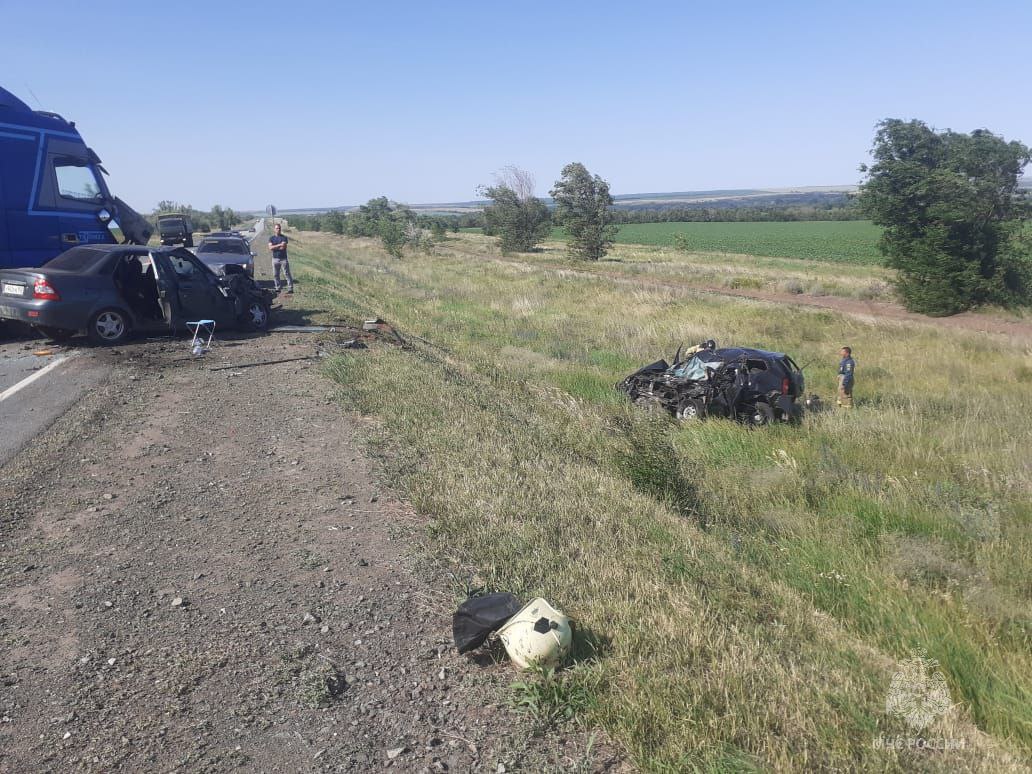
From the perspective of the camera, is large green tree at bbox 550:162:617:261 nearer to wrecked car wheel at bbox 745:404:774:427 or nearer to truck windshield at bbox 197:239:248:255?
truck windshield at bbox 197:239:248:255

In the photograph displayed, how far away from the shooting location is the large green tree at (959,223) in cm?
2625

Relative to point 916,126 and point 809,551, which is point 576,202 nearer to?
point 916,126

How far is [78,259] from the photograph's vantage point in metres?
11.2

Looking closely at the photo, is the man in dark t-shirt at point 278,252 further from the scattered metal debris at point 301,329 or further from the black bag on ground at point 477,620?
the black bag on ground at point 477,620

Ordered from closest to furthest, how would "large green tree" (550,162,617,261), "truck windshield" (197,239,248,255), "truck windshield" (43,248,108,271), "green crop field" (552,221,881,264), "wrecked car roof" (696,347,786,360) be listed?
"wrecked car roof" (696,347,786,360)
"truck windshield" (43,248,108,271)
"truck windshield" (197,239,248,255)
"large green tree" (550,162,617,261)
"green crop field" (552,221,881,264)

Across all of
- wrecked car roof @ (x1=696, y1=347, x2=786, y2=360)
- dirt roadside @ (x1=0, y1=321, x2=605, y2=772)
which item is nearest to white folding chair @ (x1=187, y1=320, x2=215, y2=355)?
dirt roadside @ (x1=0, y1=321, x2=605, y2=772)

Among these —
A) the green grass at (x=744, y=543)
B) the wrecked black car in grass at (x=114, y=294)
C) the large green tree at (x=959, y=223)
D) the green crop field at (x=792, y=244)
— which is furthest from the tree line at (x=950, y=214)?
the wrecked black car in grass at (x=114, y=294)

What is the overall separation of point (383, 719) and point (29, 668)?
1704mm

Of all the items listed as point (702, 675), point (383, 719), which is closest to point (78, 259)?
point (383, 719)

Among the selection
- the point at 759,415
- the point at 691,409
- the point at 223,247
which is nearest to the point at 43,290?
the point at 691,409

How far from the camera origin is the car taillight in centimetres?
1052

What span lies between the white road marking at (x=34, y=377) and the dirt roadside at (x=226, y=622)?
2132mm

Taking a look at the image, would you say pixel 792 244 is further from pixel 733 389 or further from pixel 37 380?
pixel 37 380

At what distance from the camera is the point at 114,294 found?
11.2 m
